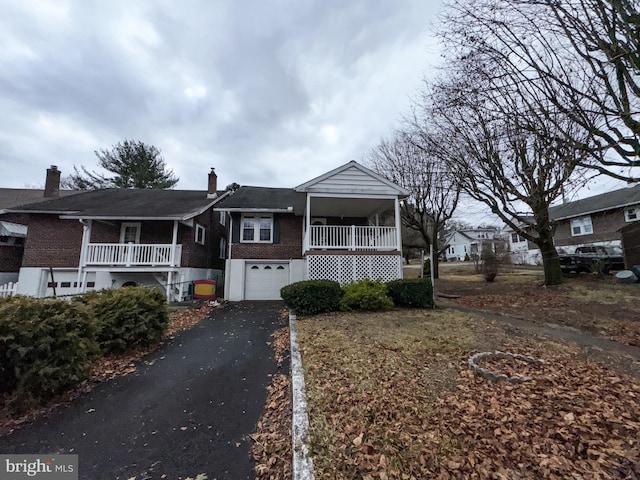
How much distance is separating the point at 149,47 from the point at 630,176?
46.6 feet

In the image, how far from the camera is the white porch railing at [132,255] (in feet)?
42.0

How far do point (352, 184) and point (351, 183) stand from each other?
0.20 ft

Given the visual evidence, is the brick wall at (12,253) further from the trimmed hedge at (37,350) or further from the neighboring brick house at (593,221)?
the neighboring brick house at (593,221)

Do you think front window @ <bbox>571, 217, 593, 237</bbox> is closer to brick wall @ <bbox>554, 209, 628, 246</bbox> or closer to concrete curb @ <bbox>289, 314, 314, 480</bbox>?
brick wall @ <bbox>554, 209, 628, 246</bbox>

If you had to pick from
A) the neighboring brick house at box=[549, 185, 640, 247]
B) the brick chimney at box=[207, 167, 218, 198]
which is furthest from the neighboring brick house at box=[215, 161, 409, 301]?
the neighboring brick house at box=[549, 185, 640, 247]

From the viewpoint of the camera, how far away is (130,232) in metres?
14.4

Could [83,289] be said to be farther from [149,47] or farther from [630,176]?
[630,176]

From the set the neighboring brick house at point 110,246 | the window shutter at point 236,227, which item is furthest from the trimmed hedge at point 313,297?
the neighboring brick house at point 110,246

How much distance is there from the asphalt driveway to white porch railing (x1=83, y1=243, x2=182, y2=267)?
335 inches

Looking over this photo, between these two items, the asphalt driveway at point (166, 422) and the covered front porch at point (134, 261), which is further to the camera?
the covered front porch at point (134, 261)

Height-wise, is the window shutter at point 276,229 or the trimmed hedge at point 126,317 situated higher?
the window shutter at point 276,229

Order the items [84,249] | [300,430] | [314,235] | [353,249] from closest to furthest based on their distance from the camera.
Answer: [300,430] → [353,249] → [314,235] → [84,249]

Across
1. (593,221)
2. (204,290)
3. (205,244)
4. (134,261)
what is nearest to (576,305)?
(204,290)

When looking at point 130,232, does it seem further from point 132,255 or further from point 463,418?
point 463,418
